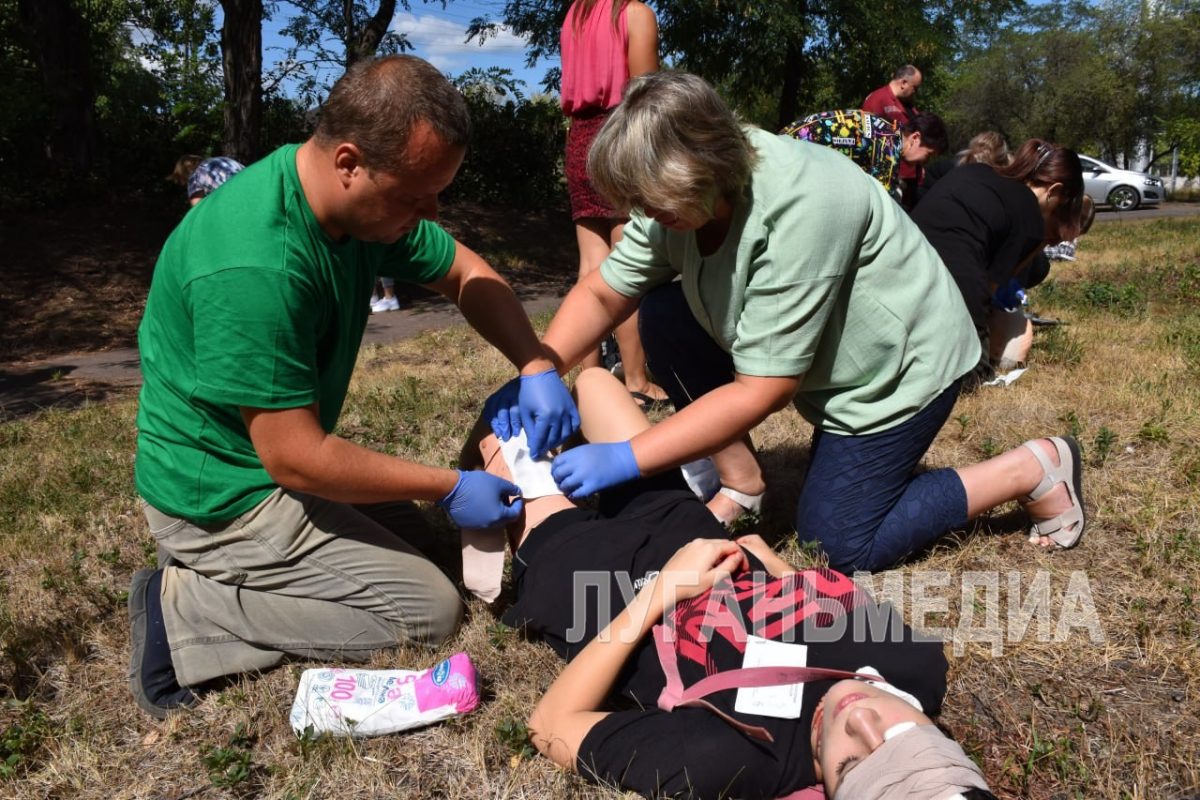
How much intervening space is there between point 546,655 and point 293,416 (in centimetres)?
89

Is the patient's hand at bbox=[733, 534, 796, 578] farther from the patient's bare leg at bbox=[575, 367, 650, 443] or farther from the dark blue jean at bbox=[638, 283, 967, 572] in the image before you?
the patient's bare leg at bbox=[575, 367, 650, 443]

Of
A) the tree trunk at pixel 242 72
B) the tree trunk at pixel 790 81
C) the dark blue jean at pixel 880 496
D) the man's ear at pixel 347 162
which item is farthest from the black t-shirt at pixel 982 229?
the tree trunk at pixel 790 81

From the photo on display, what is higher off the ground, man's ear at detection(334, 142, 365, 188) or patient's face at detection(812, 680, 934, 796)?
man's ear at detection(334, 142, 365, 188)

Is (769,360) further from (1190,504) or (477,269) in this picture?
(1190,504)

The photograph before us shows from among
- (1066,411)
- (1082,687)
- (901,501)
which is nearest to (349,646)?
(901,501)

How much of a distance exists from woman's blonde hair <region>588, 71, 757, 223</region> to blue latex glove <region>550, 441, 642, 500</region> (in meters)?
0.62

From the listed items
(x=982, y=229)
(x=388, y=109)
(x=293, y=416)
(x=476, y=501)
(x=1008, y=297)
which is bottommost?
(x=476, y=501)

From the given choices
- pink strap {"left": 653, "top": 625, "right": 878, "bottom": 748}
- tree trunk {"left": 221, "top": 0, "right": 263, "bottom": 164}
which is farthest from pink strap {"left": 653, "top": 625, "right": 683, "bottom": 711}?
tree trunk {"left": 221, "top": 0, "right": 263, "bottom": 164}

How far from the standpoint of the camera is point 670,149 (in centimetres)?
206

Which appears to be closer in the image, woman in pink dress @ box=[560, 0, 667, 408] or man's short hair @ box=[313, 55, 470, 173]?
man's short hair @ box=[313, 55, 470, 173]

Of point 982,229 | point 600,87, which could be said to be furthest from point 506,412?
point 982,229

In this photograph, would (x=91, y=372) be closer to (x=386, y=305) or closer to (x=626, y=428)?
(x=386, y=305)

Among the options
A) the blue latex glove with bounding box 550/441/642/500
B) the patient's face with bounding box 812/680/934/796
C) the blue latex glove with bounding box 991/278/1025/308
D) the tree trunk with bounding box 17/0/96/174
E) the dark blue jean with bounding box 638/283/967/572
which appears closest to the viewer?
the patient's face with bounding box 812/680/934/796

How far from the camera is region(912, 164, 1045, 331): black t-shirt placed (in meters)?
3.69
